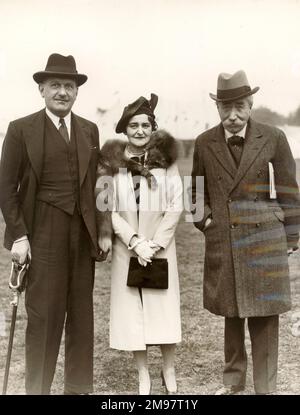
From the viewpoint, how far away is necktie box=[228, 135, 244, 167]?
3824mm

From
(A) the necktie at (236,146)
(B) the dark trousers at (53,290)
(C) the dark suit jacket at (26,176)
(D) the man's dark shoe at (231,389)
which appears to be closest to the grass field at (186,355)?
(D) the man's dark shoe at (231,389)

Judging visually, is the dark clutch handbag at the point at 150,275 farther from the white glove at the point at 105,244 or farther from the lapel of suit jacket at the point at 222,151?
the lapel of suit jacket at the point at 222,151

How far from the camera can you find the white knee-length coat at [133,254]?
12.6 feet

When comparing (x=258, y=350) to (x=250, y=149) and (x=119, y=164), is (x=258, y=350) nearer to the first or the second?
(x=250, y=149)

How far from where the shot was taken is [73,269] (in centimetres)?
381

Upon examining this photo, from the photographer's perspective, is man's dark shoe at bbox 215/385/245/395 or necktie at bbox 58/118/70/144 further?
man's dark shoe at bbox 215/385/245/395

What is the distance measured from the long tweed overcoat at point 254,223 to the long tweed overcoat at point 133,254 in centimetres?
30

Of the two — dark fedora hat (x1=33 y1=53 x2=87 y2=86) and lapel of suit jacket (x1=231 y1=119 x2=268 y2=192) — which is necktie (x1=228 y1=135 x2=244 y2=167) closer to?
lapel of suit jacket (x1=231 y1=119 x2=268 y2=192)

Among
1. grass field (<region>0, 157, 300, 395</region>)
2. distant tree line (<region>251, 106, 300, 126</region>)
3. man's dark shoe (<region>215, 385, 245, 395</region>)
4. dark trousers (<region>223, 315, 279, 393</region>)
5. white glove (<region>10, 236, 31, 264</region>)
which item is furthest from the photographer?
distant tree line (<region>251, 106, 300, 126</region>)

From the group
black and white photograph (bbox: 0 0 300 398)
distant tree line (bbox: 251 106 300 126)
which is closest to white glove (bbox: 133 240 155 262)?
black and white photograph (bbox: 0 0 300 398)

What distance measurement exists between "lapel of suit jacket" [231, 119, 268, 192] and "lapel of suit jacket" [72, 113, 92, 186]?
3.24 ft

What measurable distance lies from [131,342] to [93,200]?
98 centimetres
